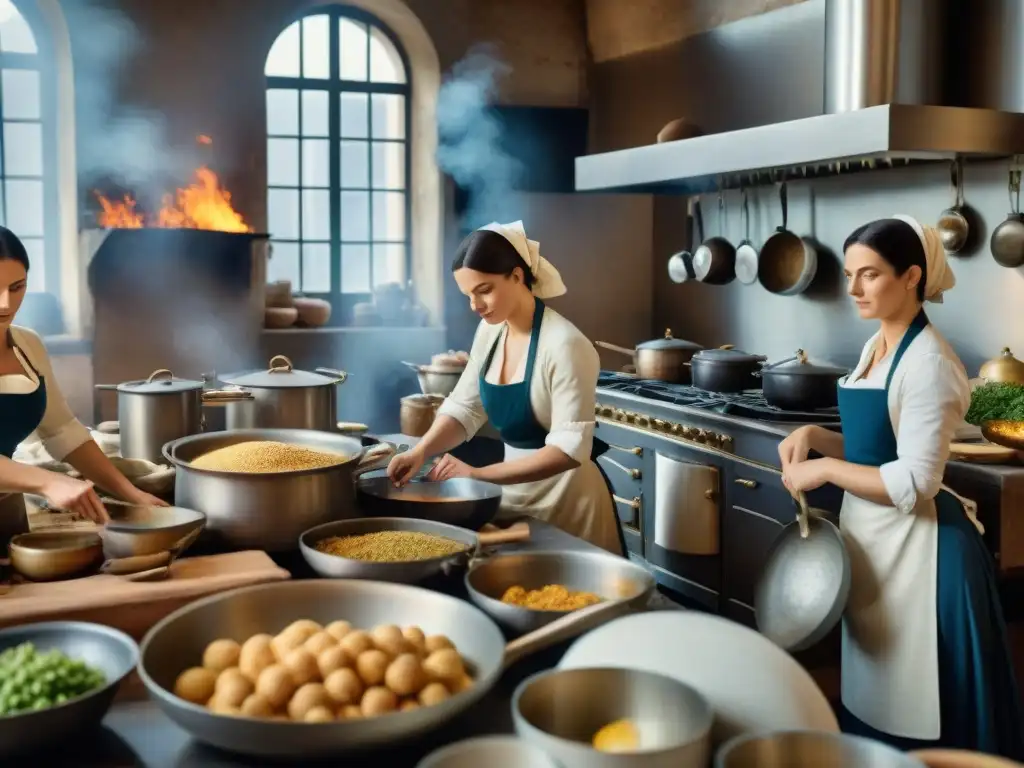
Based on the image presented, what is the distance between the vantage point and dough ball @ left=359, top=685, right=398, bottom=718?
1.21 metres

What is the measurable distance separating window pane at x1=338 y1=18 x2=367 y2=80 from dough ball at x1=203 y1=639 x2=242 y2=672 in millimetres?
5363

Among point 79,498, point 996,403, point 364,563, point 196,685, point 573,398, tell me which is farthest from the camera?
point 996,403

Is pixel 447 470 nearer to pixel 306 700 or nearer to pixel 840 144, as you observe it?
pixel 306 700

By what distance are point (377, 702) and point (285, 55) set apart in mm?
5542

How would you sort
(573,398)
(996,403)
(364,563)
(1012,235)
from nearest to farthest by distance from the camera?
(364,563), (573,398), (996,403), (1012,235)

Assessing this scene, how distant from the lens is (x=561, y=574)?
5.92 ft

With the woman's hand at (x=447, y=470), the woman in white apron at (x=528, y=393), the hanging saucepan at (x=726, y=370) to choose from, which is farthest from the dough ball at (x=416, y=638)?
the hanging saucepan at (x=726, y=370)

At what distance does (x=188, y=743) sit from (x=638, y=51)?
5416 millimetres

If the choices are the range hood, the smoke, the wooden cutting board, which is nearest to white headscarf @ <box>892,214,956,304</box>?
the range hood

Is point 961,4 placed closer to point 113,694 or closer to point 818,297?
point 818,297

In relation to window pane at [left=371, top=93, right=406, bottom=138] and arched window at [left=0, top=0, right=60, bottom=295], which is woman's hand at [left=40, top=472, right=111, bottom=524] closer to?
arched window at [left=0, top=0, right=60, bottom=295]

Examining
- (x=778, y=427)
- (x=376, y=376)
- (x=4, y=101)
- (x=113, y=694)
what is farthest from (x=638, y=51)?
(x=113, y=694)

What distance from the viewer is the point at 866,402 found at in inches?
101

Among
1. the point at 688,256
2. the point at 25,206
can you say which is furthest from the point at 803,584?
the point at 25,206
